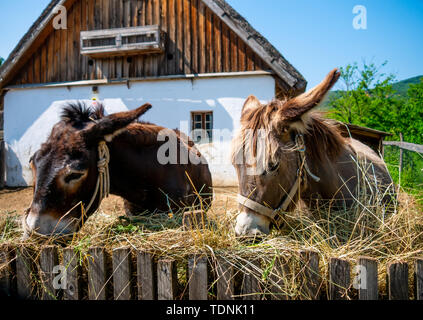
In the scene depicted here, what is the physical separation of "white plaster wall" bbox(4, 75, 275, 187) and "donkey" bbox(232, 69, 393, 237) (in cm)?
690

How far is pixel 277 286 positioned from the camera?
1449mm

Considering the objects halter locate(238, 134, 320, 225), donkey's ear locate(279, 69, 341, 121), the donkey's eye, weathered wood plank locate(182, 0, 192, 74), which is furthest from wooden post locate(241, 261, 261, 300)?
weathered wood plank locate(182, 0, 192, 74)

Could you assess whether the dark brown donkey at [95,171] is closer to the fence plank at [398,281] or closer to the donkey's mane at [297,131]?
the donkey's mane at [297,131]

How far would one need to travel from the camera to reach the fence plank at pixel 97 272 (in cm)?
165

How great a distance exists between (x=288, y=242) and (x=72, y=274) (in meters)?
1.35

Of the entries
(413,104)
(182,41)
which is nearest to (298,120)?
(182,41)

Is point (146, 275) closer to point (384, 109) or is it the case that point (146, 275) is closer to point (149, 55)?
point (149, 55)

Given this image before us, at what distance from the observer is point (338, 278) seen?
1.44 metres

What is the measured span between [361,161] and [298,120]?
831 mm

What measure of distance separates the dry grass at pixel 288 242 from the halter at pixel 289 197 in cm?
10

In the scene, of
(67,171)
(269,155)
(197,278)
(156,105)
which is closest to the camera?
(197,278)

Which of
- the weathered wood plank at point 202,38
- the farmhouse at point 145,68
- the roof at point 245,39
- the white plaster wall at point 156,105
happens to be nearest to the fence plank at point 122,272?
the white plaster wall at point 156,105

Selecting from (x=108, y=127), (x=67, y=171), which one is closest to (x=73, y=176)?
(x=67, y=171)
